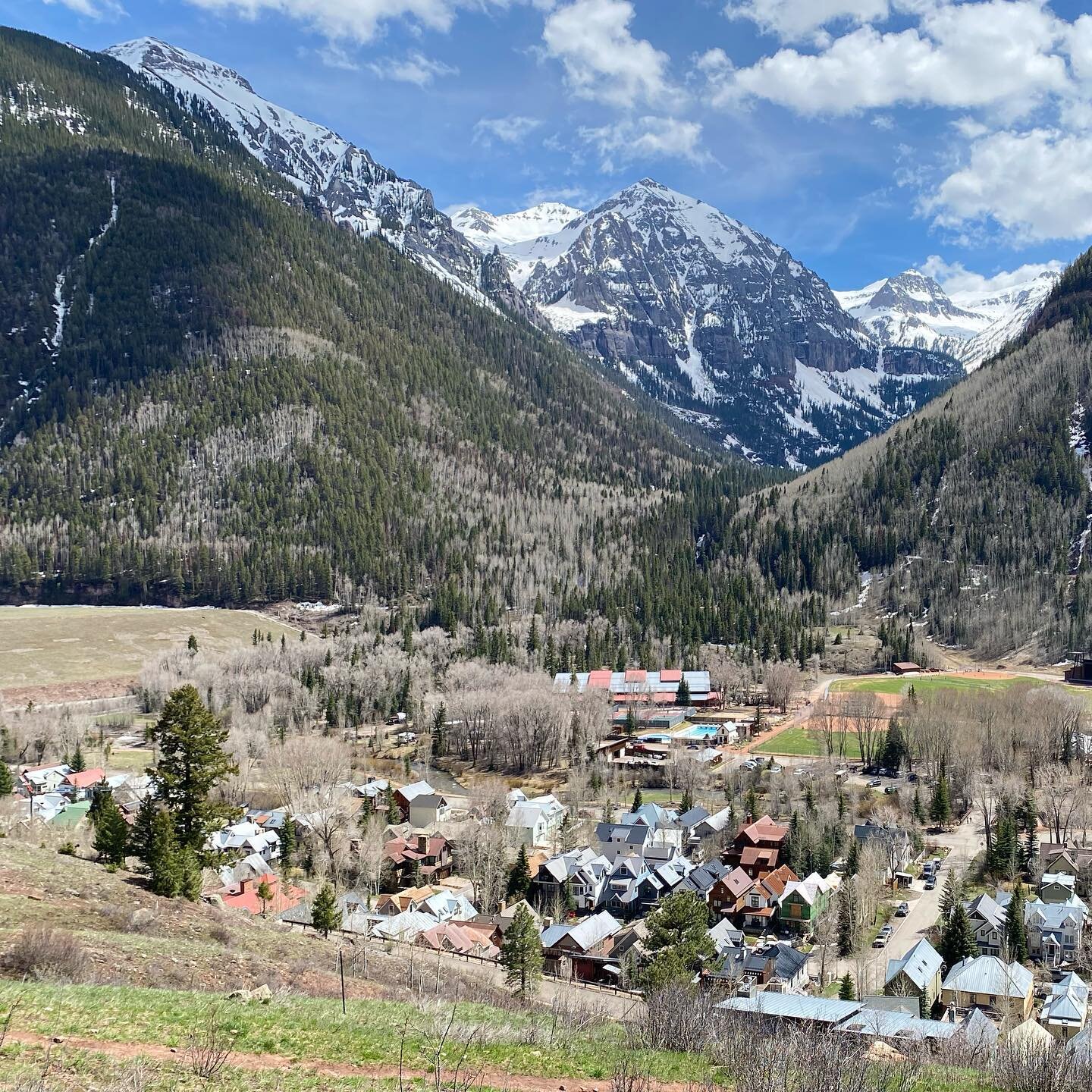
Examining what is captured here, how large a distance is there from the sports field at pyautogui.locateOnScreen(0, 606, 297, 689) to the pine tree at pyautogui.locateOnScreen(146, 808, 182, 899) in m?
102

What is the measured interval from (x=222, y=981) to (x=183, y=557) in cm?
18221

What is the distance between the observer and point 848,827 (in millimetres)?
77875

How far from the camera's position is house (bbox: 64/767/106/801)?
262ft

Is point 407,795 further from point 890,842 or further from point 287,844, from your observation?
point 890,842

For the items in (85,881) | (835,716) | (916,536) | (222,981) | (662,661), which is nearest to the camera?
(222,981)

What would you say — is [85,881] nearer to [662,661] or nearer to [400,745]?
[400,745]

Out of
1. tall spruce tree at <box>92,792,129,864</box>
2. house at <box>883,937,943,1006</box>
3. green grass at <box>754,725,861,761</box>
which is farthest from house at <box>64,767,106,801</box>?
green grass at <box>754,725,861,761</box>

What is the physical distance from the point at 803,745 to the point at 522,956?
230 ft

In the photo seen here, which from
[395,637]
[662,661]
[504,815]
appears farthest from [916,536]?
[504,815]

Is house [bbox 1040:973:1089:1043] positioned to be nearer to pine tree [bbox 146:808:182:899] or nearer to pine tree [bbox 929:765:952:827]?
pine tree [bbox 929:765:952:827]

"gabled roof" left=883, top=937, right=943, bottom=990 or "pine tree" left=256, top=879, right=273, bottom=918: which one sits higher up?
"pine tree" left=256, top=879, right=273, bottom=918

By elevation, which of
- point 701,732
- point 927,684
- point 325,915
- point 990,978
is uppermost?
point 927,684

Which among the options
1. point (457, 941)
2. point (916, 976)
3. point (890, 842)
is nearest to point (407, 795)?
point (457, 941)

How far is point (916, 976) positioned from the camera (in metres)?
48.3
